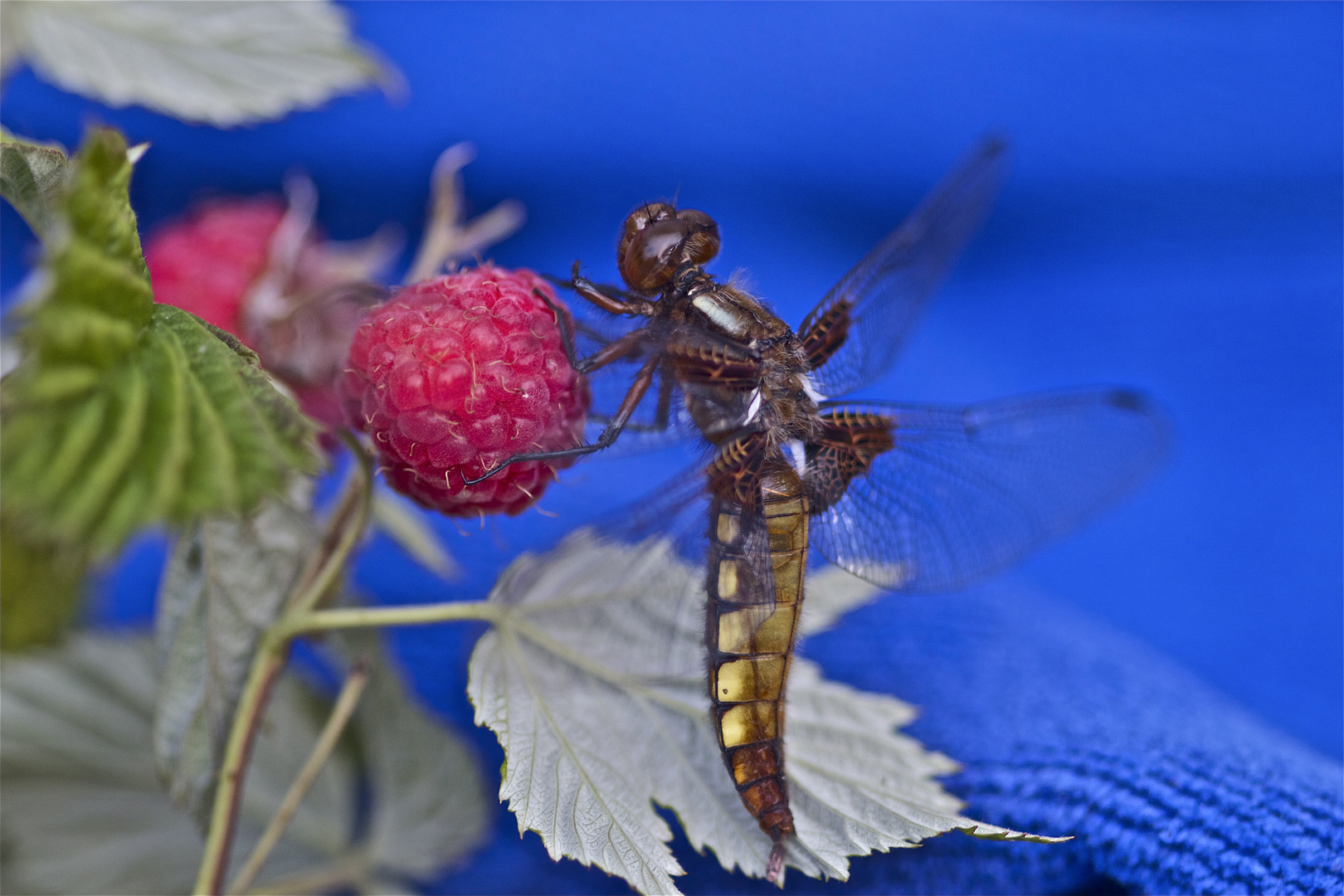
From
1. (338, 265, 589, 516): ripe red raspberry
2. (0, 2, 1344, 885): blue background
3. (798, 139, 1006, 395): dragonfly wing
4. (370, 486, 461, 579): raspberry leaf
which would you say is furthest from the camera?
(0, 2, 1344, 885): blue background

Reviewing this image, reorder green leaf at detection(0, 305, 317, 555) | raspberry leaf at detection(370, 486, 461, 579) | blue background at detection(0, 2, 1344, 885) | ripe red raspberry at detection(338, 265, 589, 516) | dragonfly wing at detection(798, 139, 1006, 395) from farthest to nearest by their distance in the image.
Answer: blue background at detection(0, 2, 1344, 885)
raspberry leaf at detection(370, 486, 461, 579)
dragonfly wing at detection(798, 139, 1006, 395)
ripe red raspberry at detection(338, 265, 589, 516)
green leaf at detection(0, 305, 317, 555)

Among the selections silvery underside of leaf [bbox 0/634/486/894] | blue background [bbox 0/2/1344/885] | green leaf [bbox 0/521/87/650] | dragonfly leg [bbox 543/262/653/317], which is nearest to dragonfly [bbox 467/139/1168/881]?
dragonfly leg [bbox 543/262/653/317]

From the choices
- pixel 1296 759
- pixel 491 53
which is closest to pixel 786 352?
pixel 1296 759

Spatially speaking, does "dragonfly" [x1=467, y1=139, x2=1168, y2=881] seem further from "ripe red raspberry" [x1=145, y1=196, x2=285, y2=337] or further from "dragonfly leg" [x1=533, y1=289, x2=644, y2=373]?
"ripe red raspberry" [x1=145, y1=196, x2=285, y2=337]

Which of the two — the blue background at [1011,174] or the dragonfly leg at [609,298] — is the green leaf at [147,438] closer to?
the dragonfly leg at [609,298]

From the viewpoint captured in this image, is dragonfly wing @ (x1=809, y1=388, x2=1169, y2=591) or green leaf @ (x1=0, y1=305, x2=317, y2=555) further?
dragonfly wing @ (x1=809, y1=388, x2=1169, y2=591)

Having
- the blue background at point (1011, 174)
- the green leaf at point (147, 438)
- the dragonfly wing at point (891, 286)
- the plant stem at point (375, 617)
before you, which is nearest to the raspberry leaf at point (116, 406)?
the green leaf at point (147, 438)

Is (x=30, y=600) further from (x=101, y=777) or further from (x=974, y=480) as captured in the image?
(x=974, y=480)

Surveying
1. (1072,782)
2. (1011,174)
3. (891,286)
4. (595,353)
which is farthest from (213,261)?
(1011,174)

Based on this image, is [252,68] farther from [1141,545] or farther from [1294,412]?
[1294,412]
